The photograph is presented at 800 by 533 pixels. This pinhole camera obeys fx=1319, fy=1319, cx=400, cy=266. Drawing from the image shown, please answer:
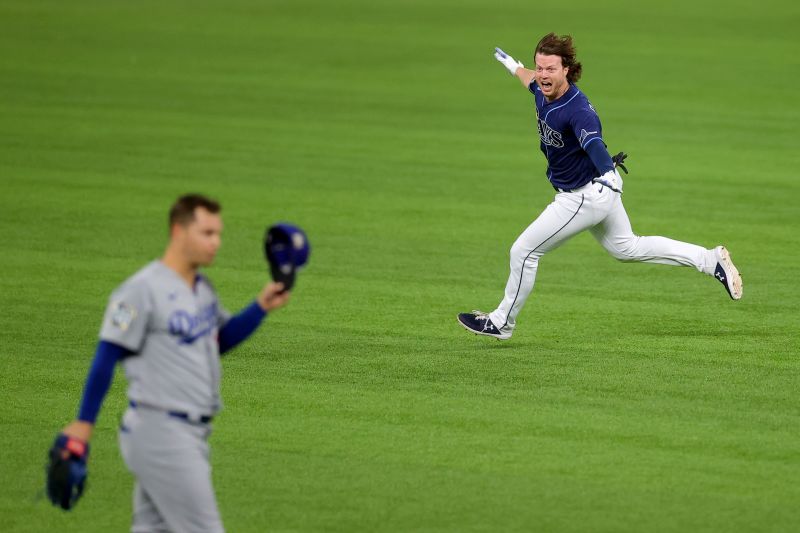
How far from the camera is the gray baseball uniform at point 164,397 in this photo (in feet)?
16.0

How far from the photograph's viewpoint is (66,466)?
486cm

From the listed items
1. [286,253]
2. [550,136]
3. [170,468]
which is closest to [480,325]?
[550,136]

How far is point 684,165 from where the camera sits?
14977mm

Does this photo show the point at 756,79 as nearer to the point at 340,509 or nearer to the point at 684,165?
the point at 684,165

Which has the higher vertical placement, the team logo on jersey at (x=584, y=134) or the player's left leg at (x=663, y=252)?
the team logo on jersey at (x=584, y=134)

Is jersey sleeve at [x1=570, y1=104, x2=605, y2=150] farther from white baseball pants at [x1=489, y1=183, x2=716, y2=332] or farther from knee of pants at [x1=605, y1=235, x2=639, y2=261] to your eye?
knee of pants at [x1=605, y1=235, x2=639, y2=261]

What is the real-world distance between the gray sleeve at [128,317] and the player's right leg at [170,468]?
11.5 inches

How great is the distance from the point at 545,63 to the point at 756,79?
1219 centimetres

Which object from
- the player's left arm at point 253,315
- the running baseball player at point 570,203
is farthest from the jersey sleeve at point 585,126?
the player's left arm at point 253,315

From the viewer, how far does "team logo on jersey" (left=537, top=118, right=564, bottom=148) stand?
8617 mm

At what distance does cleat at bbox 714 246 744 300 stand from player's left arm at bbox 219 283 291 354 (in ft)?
15.2

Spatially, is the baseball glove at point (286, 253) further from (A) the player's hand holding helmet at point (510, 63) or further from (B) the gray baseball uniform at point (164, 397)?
(A) the player's hand holding helmet at point (510, 63)

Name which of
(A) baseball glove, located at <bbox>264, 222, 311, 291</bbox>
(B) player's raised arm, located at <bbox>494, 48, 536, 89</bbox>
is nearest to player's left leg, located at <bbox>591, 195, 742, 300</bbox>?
(B) player's raised arm, located at <bbox>494, 48, 536, 89</bbox>

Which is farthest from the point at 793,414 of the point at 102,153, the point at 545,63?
the point at 102,153
